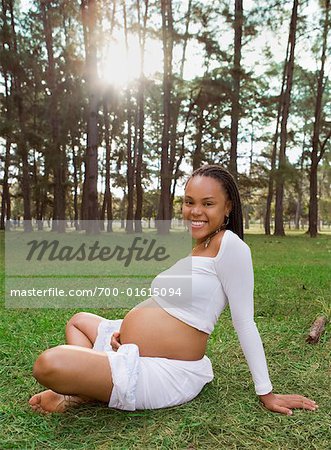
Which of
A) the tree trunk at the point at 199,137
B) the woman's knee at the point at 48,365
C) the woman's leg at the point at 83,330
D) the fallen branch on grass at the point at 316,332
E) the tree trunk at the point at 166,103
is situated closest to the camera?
the woman's knee at the point at 48,365

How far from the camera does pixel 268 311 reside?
482cm

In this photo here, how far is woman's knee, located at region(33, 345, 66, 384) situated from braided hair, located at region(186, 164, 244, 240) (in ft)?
3.41

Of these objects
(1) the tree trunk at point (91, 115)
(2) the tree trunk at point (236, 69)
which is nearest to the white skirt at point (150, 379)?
(1) the tree trunk at point (91, 115)

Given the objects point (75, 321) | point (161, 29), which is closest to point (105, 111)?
point (161, 29)

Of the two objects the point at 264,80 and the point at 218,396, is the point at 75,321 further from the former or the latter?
the point at 264,80

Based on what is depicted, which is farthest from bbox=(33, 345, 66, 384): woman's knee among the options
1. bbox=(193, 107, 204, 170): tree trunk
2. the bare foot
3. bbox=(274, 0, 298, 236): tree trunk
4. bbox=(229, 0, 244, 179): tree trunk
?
bbox=(193, 107, 204, 170): tree trunk

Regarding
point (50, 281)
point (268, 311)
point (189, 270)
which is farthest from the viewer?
point (50, 281)

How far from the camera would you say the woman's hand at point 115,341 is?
2.46 m

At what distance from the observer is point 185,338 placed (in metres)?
2.33

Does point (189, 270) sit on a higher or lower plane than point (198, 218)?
lower

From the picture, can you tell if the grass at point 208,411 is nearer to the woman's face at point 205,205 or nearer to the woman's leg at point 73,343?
the woman's leg at point 73,343

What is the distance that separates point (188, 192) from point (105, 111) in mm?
20231

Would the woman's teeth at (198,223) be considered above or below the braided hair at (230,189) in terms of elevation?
below

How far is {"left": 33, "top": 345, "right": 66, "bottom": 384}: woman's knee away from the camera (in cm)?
209
